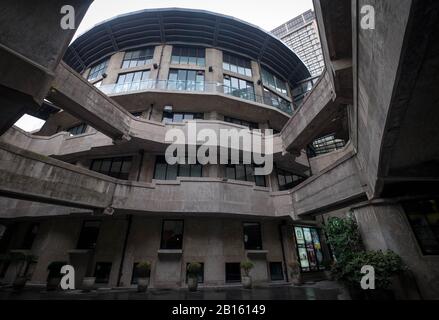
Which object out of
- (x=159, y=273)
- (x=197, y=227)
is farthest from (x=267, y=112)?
(x=159, y=273)

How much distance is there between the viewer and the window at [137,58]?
21.9 meters

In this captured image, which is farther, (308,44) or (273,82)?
(308,44)

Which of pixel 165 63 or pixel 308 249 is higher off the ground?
pixel 165 63

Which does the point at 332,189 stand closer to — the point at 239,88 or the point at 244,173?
the point at 244,173

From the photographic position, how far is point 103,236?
554 inches

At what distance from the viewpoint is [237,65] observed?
23375 mm

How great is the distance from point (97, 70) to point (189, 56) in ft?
36.8

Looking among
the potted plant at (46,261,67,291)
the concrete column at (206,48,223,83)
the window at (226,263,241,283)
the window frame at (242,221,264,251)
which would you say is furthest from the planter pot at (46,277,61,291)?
the concrete column at (206,48,223,83)

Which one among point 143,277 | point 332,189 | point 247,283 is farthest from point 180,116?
point 247,283

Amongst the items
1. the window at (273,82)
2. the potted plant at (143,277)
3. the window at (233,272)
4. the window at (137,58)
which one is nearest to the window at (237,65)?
the window at (273,82)

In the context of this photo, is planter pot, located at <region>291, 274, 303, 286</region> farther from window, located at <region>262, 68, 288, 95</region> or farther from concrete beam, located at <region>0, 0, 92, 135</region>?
window, located at <region>262, 68, 288, 95</region>
